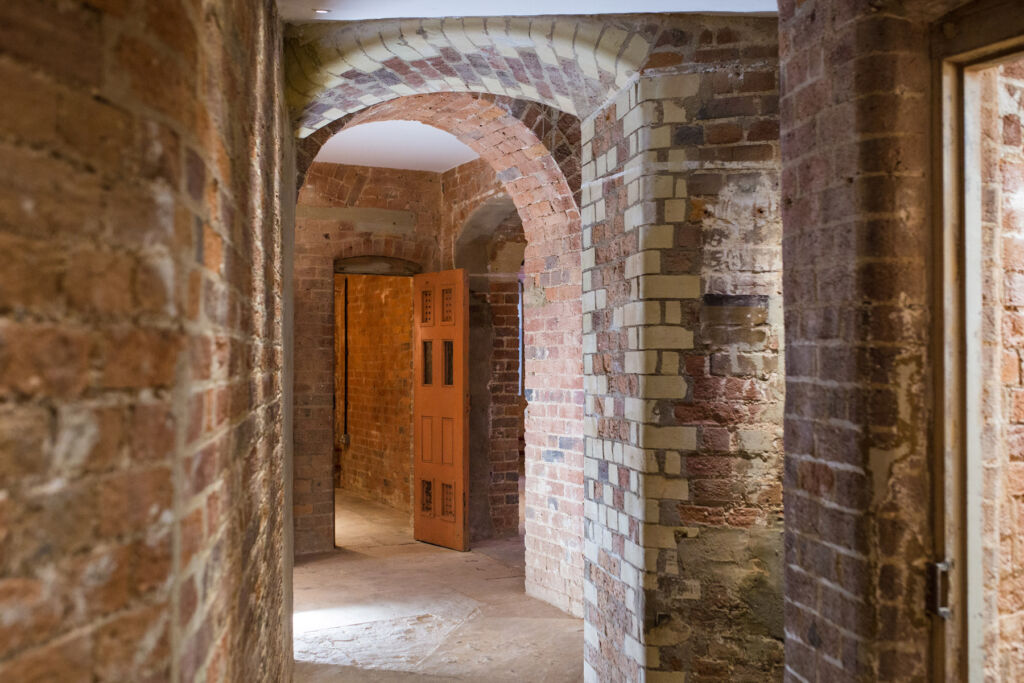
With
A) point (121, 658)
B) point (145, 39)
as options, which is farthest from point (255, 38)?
point (121, 658)

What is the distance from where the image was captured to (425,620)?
5.18m

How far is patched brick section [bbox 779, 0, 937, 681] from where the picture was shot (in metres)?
1.75

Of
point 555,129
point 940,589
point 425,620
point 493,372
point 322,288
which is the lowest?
point 425,620

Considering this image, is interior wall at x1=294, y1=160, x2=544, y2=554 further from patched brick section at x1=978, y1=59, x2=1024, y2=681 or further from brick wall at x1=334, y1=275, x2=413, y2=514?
patched brick section at x1=978, y1=59, x2=1024, y2=681

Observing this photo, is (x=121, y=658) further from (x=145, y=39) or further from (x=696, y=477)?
(x=696, y=477)

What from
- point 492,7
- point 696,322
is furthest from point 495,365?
point 492,7

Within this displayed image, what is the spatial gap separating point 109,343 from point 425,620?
4.58 metres

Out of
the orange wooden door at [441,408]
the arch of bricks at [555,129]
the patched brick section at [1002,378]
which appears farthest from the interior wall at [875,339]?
the orange wooden door at [441,408]

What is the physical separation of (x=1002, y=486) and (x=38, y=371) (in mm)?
1913

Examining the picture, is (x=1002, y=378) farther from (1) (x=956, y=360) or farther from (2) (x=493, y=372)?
(2) (x=493, y=372)

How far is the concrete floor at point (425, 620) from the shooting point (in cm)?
438

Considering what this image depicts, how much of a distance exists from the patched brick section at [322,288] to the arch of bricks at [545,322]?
1795mm

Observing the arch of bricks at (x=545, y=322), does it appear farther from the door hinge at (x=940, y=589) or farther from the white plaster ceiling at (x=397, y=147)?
the door hinge at (x=940, y=589)

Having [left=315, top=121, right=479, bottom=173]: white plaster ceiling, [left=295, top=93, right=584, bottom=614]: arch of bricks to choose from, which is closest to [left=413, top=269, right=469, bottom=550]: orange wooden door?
[left=315, top=121, right=479, bottom=173]: white plaster ceiling
